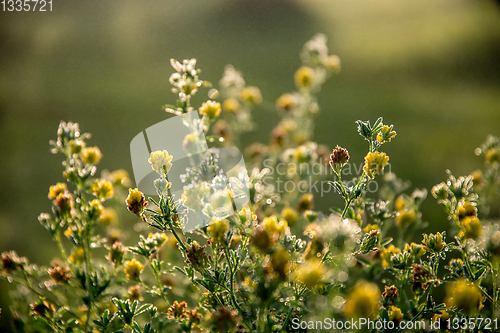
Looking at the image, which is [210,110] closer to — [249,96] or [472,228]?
[472,228]

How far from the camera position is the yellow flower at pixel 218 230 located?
781 millimetres

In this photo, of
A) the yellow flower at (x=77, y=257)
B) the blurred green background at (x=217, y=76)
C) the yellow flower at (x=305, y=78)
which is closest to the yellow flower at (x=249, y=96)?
the yellow flower at (x=305, y=78)

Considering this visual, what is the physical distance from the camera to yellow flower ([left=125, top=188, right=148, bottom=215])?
0.84 m

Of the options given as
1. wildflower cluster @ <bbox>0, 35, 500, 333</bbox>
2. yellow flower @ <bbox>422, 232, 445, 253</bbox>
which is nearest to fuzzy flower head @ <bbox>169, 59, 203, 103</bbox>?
wildflower cluster @ <bbox>0, 35, 500, 333</bbox>

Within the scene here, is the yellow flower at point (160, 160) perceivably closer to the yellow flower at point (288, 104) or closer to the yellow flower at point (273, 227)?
the yellow flower at point (273, 227)

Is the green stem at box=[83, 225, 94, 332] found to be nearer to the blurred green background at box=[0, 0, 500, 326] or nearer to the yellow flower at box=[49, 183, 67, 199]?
the yellow flower at box=[49, 183, 67, 199]

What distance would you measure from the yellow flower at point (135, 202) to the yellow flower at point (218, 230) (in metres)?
0.20

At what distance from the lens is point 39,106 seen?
3.25 metres

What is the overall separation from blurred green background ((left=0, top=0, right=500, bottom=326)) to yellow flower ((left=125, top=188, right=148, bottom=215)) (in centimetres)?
186

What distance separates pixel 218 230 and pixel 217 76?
112 inches

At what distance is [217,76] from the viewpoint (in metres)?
3.38

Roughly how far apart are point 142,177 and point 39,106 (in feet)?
8.93

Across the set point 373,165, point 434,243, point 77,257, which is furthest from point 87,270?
point 434,243

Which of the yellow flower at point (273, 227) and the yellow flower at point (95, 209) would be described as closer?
the yellow flower at point (273, 227)
